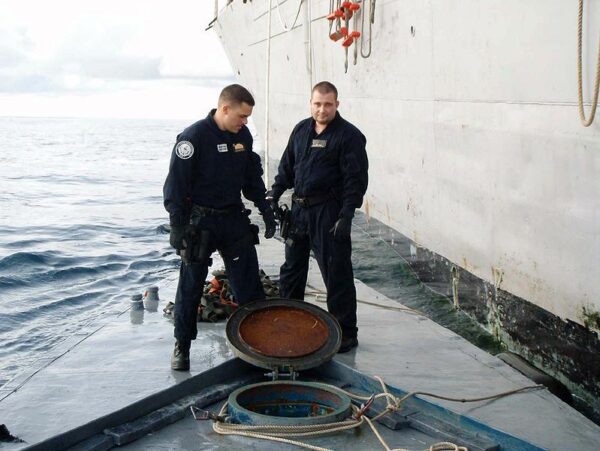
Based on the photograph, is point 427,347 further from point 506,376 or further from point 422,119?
point 422,119

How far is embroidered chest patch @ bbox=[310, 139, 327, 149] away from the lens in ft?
16.0

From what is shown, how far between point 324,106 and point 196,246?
122 centimetres

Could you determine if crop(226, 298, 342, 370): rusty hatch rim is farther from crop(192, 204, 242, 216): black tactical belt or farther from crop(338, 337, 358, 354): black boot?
crop(192, 204, 242, 216): black tactical belt

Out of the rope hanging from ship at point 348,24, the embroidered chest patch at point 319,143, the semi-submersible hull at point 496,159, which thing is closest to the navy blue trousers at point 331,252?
the embroidered chest patch at point 319,143

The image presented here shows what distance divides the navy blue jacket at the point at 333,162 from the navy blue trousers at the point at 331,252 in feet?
0.41

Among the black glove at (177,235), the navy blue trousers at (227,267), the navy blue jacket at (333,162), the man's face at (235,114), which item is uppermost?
the man's face at (235,114)

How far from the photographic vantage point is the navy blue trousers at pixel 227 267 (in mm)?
4430

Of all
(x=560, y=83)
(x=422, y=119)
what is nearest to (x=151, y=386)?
(x=560, y=83)

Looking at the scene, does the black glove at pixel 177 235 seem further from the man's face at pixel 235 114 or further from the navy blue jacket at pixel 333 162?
the navy blue jacket at pixel 333 162

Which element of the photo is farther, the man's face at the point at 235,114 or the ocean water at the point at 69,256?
the ocean water at the point at 69,256

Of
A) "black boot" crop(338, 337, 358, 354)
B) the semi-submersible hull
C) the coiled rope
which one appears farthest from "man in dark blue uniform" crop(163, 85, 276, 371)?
the semi-submersible hull

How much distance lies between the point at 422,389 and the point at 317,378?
2.25 feet

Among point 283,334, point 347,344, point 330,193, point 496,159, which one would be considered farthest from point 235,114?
point 496,159

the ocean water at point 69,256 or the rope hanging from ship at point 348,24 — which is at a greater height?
the rope hanging from ship at point 348,24
